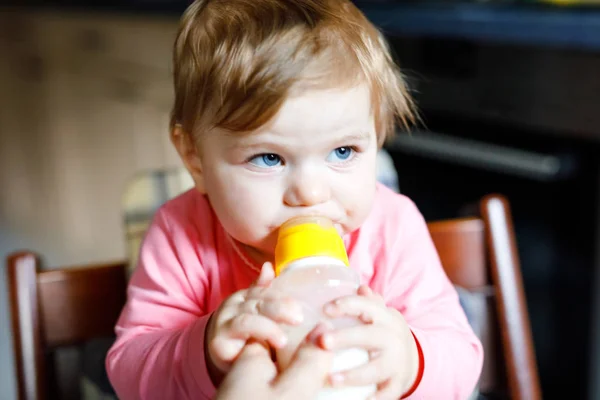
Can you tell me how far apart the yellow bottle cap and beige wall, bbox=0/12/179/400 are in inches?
58.1

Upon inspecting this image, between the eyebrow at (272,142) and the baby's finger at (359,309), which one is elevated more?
the eyebrow at (272,142)

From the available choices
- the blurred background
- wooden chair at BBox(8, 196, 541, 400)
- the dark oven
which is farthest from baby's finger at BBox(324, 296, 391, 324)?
the dark oven

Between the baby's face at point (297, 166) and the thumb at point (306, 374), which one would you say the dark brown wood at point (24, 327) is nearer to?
the baby's face at point (297, 166)

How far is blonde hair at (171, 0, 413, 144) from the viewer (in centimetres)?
55

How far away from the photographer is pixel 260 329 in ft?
1.60

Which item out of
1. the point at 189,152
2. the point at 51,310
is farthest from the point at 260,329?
the point at 51,310

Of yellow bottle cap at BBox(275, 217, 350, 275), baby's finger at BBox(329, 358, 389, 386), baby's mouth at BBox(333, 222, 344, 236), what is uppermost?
yellow bottle cap at BBox(275, 217, 350, 275)

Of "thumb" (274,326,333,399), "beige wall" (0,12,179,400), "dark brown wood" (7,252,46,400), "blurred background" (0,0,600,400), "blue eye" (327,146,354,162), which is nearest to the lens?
"thumb" (274,326,333,399)

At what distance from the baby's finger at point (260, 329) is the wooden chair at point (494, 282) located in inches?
14.8

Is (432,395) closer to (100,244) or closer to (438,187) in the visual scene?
(438,187)

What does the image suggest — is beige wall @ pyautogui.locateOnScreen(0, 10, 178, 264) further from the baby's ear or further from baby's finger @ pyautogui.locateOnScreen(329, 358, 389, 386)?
baby's finger @ pyautogui.locateOnScreen(329, 358, 389, 386)

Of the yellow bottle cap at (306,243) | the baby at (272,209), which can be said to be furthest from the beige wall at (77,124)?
the yellow bottle cap at (306,243)

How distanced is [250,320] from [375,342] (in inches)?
3.4

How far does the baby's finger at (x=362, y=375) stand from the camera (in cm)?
→ 49
